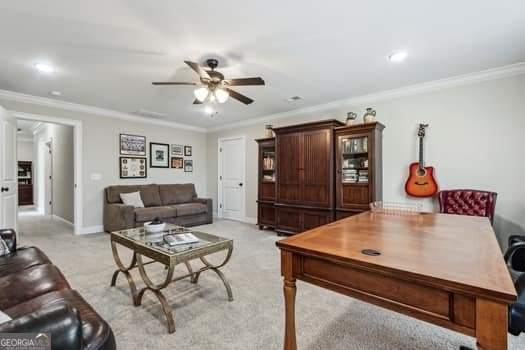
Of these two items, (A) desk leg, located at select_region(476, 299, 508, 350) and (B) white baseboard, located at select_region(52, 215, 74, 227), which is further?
(B) white baseboard, located at select_region(52, 215, 74, 227)

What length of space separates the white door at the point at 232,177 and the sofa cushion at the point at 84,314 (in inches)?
182

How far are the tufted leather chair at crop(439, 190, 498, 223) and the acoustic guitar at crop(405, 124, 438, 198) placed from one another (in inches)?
6.3

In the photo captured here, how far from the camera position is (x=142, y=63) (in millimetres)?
2855

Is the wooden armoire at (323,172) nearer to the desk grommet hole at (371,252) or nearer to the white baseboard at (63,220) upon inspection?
the desk grommet hole at (371,252)

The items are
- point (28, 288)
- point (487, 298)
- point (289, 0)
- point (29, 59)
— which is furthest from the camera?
point (29, 59)

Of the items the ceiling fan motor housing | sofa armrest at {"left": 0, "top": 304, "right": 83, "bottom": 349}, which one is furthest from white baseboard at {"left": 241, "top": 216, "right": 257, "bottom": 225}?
sofa armrest at {"left": 0, "top": 304, "right": 83, "bottom": 349}

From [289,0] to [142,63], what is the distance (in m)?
1.85

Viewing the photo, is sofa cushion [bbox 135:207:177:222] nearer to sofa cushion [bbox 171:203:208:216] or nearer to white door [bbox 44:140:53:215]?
sofa cushion [bbox 171:203:208:216]

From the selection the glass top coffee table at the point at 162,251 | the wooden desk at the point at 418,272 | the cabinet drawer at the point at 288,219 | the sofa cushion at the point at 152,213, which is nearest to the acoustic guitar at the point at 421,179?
the cabinet drawer at the point at 288,219

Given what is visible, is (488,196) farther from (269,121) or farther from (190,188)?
(190,188)

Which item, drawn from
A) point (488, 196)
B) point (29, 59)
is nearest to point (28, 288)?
point (29, 59)

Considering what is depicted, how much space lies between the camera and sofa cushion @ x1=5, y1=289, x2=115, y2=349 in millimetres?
957

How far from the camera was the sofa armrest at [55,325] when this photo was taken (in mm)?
656

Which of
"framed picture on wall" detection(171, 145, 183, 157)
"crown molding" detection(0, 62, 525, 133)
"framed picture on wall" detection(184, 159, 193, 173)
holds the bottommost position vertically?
"framed picture on wall" detection(184, 159, 193, 173)
